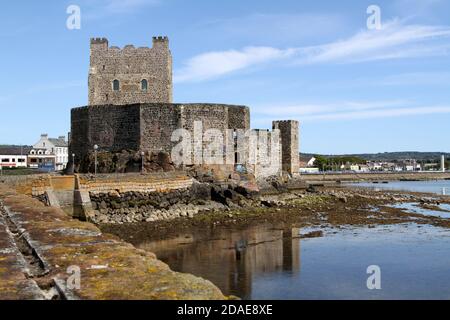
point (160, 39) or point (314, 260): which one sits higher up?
point (160, 39)

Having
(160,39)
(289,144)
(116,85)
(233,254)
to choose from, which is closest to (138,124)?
(116,85)

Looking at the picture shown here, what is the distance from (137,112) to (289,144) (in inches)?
576

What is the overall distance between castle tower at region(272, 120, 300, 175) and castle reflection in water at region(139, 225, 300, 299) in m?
19.9

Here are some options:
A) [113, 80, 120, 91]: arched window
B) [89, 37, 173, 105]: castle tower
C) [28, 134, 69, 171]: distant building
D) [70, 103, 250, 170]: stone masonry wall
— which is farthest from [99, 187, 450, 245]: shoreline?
[28, 134, 69, 171]: distant building

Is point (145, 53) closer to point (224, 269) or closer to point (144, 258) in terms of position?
point (224, 269)

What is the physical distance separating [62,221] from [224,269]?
6109mm

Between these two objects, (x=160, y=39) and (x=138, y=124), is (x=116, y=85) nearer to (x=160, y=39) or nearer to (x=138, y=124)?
(x=160, y=39)

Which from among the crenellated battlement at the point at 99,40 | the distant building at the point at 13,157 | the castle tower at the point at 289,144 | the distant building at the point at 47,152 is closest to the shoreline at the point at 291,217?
the castle tower at the point at 289,144

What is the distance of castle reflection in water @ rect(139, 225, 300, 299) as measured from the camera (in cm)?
1227

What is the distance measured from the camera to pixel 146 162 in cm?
2959

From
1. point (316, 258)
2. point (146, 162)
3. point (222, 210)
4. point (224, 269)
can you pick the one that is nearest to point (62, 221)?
point (224, 269)

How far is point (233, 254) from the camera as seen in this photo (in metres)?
15.4

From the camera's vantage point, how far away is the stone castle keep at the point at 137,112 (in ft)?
101
